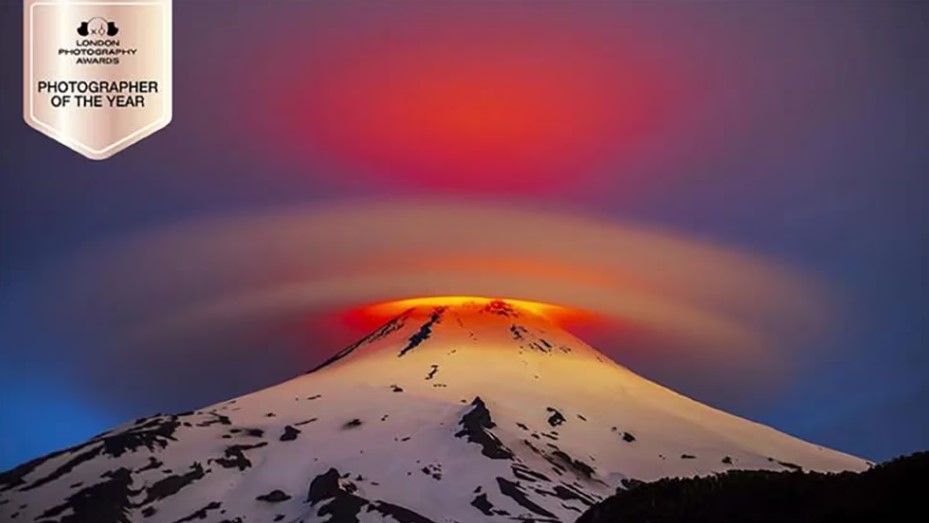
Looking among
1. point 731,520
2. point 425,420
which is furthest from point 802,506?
point 425,420

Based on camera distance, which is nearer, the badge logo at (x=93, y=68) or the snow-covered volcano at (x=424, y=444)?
the badge logo at (x=93, y=68)

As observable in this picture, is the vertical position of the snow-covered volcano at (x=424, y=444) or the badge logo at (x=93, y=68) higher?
the badge logo at (x=93, y=68)

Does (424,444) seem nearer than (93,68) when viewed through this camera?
No

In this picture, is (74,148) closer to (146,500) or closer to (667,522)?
(667,522)

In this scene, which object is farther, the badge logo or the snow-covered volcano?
the snow-covered volcano

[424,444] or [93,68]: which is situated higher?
[93,68]
